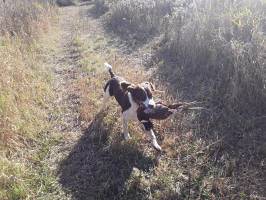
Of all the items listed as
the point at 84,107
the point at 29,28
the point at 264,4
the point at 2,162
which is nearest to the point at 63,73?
the point at 84,107

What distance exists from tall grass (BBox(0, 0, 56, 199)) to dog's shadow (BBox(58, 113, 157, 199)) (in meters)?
0.46

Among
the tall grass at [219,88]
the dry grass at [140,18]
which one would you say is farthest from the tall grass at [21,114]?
the dry grass at [140,18]

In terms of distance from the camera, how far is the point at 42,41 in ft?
24.1

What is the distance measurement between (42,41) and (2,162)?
222 inches

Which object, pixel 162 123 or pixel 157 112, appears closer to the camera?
pixel 157 112

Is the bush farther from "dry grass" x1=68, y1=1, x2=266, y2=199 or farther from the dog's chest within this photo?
the dog's chest

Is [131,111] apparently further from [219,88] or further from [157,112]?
[219,88]

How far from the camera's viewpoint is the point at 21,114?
3.73 m

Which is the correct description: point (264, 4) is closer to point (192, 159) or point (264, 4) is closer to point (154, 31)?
point (154, 31)

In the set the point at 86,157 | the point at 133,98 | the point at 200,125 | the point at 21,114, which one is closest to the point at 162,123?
the point at 200,125

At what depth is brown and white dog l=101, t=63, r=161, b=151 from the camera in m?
2.83

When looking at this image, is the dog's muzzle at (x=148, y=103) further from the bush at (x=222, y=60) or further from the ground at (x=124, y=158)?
the bush at (x=222, y=60)

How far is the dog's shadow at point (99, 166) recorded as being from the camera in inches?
109

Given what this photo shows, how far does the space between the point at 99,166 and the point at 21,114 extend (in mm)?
1787
